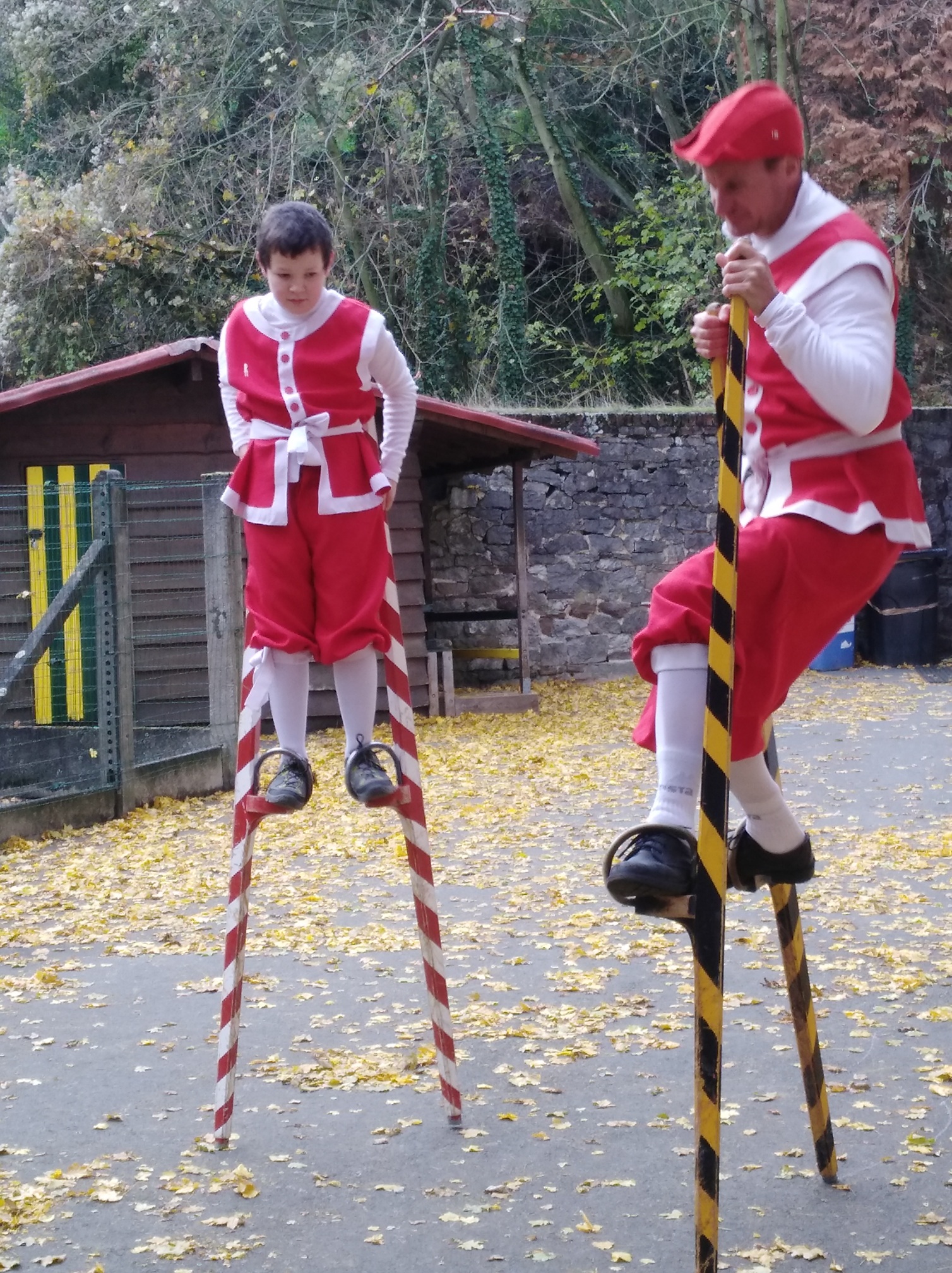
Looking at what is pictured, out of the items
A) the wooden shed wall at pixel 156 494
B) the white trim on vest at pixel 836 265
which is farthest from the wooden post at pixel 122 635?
the white trim on vest at pixel 836 265

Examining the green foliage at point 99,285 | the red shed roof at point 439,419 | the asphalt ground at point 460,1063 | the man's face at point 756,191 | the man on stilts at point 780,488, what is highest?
the green foliage at point 99,285

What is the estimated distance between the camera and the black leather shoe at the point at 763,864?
3248mm

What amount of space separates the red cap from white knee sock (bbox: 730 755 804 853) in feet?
3.90

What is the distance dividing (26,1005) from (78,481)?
8.67m

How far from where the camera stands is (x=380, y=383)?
4.02m

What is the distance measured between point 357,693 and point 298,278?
1.06m

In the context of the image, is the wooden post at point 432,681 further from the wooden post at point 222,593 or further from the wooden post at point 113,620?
the wooden post at point 113,620

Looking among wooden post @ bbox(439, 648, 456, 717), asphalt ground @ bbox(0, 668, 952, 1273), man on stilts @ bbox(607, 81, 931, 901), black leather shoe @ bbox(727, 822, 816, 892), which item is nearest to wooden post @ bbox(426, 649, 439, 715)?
wooden post @ bbox(439, 648, 456, 717)

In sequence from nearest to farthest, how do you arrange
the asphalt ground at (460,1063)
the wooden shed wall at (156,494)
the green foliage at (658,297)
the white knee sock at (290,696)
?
the asphalt ground at (460,1063) < the white knee sock at (290,696) < the wooden shed wall at (156,494) < the green foliage at (658,297)

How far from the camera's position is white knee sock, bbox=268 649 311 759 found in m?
3.88

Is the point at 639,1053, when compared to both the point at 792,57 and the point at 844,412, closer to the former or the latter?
the point at 844,412

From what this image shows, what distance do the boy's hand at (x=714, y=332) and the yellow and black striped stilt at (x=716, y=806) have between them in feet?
0.33

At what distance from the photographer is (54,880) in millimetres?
7777

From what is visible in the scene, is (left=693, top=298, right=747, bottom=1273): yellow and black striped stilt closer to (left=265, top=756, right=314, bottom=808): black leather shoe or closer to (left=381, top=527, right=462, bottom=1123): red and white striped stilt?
(left=265, top=756, right=314, bottom=808): black leather shoe
